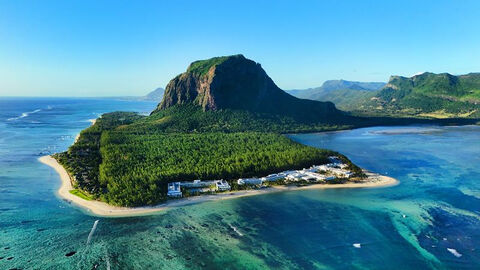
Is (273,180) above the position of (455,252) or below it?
above

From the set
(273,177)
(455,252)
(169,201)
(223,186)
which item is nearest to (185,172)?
(223,186)

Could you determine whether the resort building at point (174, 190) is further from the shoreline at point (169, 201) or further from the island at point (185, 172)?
the shoreline at point (169, 201)

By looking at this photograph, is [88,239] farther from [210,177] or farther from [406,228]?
[406,228]

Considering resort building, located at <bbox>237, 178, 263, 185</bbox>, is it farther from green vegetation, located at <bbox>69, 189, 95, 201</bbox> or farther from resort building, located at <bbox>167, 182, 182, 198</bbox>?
green vegetation, located at <bbox>69, 189, 95, 201</bbox>

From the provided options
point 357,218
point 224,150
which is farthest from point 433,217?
point 224,150

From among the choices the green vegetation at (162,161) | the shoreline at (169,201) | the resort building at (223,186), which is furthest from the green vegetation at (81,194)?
the resort building at (223,186)

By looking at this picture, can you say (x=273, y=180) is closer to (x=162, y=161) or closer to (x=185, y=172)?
(x=185, y=172)

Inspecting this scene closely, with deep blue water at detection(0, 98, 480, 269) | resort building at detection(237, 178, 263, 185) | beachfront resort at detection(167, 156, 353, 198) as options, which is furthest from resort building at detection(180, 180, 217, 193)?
deep blue water at detection(0, 98, 480, 269)
